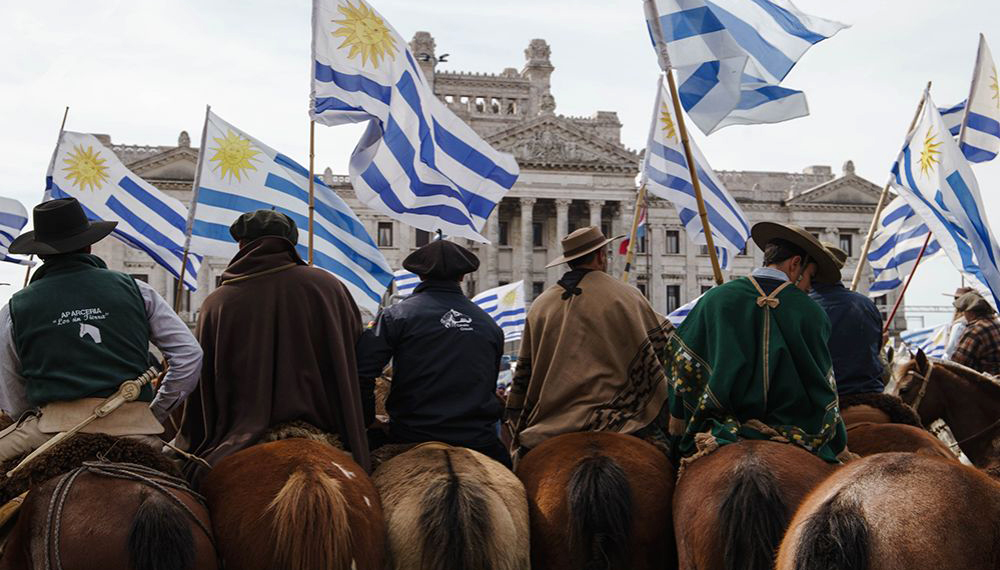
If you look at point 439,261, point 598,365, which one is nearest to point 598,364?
point 598,365

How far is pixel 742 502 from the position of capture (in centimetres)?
385

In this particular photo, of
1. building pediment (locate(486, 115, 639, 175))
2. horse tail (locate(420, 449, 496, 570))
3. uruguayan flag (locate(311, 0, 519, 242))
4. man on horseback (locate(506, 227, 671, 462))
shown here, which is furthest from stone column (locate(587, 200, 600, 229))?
horse tail (locate(420, 449, 496, 570))

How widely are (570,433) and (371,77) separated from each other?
152 inches

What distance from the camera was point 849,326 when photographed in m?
6.19

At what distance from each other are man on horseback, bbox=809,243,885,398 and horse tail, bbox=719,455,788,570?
2.46 m

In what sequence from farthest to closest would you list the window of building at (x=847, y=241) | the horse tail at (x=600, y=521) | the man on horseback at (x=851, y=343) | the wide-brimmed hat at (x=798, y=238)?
the window of building at (x=847, y=241)
the man on horseback at (x=851, y=343)
the wide-brimmed hat at (x=798, y=238)
the horse tail at (x=600, y=521)

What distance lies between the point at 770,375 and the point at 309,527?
2.12 meters

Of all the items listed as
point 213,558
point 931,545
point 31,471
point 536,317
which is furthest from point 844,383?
point 31,471

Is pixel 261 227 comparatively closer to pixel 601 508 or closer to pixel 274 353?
pixel 274 353

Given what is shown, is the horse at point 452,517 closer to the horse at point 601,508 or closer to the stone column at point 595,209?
the horse at point 601,508

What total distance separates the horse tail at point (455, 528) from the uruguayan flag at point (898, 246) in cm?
876

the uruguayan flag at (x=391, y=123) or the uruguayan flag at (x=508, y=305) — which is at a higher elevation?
the uruguayan flag at (x=391, y=123)

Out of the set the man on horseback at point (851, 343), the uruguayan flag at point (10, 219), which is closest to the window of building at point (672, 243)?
the uruguayan flag at point (10, 219)

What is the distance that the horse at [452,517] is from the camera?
13.3 feet
